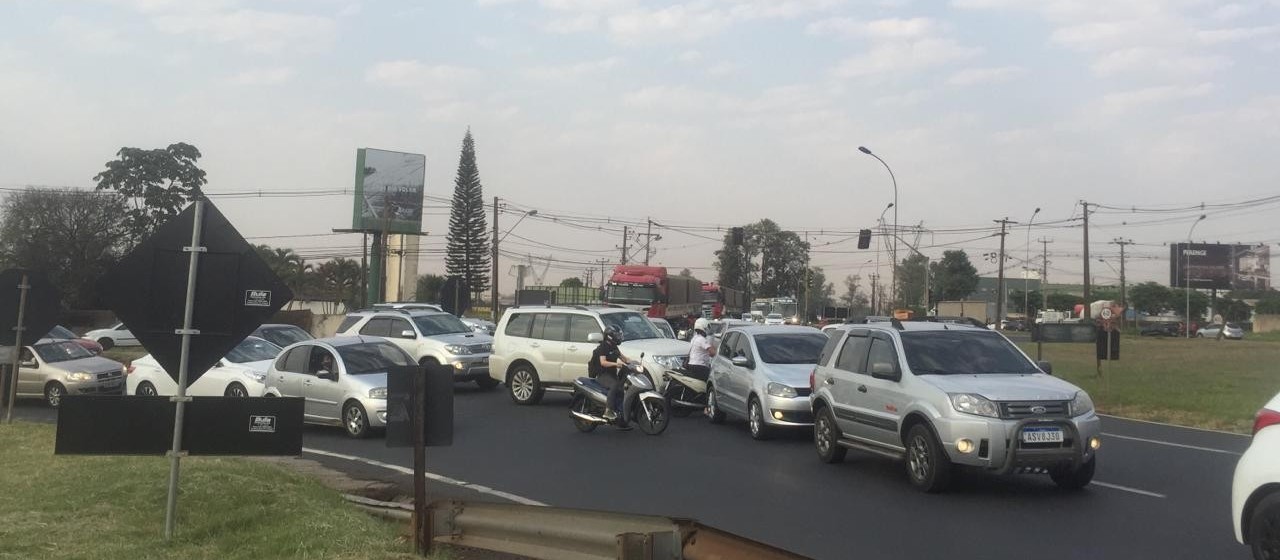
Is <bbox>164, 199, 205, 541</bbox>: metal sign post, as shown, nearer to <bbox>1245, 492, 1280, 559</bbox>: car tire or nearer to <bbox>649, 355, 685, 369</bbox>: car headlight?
<bbox>1245, 492, 1280, 559</bbox>: car tire

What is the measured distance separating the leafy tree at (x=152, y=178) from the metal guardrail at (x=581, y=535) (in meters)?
51.6

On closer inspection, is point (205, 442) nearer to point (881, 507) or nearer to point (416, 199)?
point (881, 507)

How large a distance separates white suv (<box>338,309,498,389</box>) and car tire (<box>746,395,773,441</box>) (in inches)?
339

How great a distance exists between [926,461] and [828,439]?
2176mm

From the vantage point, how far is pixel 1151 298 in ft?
361

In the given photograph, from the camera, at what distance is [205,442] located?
7.21m

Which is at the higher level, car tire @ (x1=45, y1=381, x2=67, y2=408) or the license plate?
the license plate

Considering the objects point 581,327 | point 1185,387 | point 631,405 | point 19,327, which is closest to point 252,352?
point 19,327

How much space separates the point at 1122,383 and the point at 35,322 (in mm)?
24394

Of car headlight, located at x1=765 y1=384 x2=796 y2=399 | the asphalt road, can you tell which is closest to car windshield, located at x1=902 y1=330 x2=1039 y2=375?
the asphalt road

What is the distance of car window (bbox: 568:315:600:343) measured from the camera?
20094mm

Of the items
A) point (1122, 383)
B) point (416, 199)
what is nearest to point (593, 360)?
point (1122, 383)

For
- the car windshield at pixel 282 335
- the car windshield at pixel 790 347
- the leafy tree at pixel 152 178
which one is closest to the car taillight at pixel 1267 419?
the car windshield at pixel 790 347

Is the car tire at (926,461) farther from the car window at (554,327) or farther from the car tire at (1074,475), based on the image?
the car window at (554,327)
